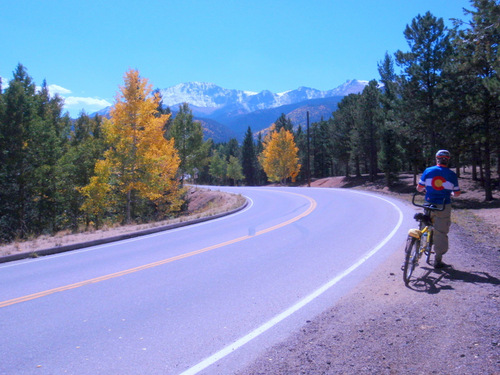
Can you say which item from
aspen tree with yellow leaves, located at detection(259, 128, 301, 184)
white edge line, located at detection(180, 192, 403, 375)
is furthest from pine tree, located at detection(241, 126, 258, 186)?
white edge line, located at detection(180, 192, 403, 375)

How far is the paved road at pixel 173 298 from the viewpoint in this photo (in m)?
3.86

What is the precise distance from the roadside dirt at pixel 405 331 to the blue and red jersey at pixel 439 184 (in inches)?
51.3

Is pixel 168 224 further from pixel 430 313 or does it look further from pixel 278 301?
pixel 430 313

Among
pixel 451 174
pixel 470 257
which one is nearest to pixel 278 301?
pixel 451 174

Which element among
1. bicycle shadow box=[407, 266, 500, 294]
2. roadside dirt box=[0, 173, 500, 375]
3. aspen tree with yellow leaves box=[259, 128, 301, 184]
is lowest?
bicycle shadow box=[407, 266, 500, 294]

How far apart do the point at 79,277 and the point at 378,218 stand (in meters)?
10.6

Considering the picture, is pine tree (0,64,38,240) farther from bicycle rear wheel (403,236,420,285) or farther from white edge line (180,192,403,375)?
bicycle rear wheel (403,236,420,285)

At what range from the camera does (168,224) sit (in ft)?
45.1

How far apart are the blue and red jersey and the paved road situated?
1800mm

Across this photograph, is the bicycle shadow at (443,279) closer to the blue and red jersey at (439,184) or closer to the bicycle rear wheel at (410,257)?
the bicycle rear wheel at (410,257)

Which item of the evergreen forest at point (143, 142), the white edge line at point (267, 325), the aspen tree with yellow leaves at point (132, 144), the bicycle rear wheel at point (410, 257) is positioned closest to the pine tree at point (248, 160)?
the evergreen forest at point (143, 142)

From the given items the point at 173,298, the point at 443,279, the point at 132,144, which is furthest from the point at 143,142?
the point at 443,279

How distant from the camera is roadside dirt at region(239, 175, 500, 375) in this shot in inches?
135

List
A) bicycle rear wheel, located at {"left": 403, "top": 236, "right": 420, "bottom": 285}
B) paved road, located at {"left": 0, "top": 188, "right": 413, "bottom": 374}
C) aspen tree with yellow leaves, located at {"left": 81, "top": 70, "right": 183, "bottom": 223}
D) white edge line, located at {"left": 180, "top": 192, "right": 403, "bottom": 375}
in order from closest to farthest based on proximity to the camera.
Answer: white edge line, located at {"left": 180, "top": 192, "right": 403, "bottom": 375}
paved road, located at {"left": 0, "top": 188, "right": 413, "bottom": 374}
bicycle rear wheel, located at {"left": 403, "top": 236, "right": 420, "bottom": 285}
aspen tree with yellow leaves, located at {"left": 81, "top": 70, "right": 183, "bottom": 223}
